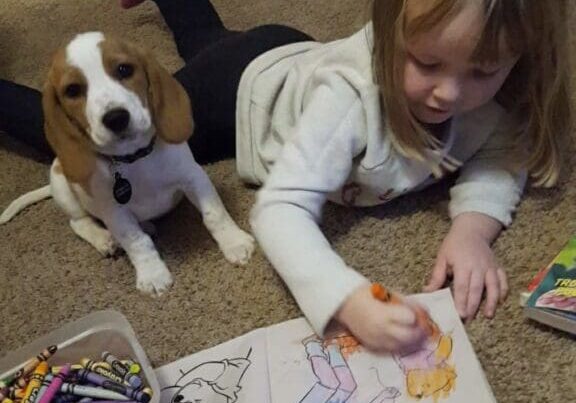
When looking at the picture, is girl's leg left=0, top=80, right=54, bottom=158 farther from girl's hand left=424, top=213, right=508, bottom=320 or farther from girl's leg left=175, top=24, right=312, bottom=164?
girl's hand left=424, top=213, right=508, bottom=320

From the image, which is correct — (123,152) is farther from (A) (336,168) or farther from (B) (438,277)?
(B) (438,277)

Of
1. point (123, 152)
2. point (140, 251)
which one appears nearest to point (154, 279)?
point (140, 251)

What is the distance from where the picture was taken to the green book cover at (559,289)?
0.85 metres

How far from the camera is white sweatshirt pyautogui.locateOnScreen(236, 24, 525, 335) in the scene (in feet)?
2.90

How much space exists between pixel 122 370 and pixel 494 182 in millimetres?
479

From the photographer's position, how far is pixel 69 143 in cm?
98

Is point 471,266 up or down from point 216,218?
up

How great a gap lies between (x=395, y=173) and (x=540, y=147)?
17 centimetres

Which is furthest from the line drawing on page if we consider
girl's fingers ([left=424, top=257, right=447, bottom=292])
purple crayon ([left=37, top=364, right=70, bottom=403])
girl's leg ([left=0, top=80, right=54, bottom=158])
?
girl's leg ([left=0, top=80, right=54, bottom=158])

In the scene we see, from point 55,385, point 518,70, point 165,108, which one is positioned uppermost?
point 518,70

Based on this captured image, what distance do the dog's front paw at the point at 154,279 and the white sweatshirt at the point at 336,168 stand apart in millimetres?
152

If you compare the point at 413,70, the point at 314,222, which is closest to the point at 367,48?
the point at 413,70

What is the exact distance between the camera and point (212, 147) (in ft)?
3.98

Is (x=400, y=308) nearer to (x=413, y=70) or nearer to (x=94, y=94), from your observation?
(x=413, y=70)
